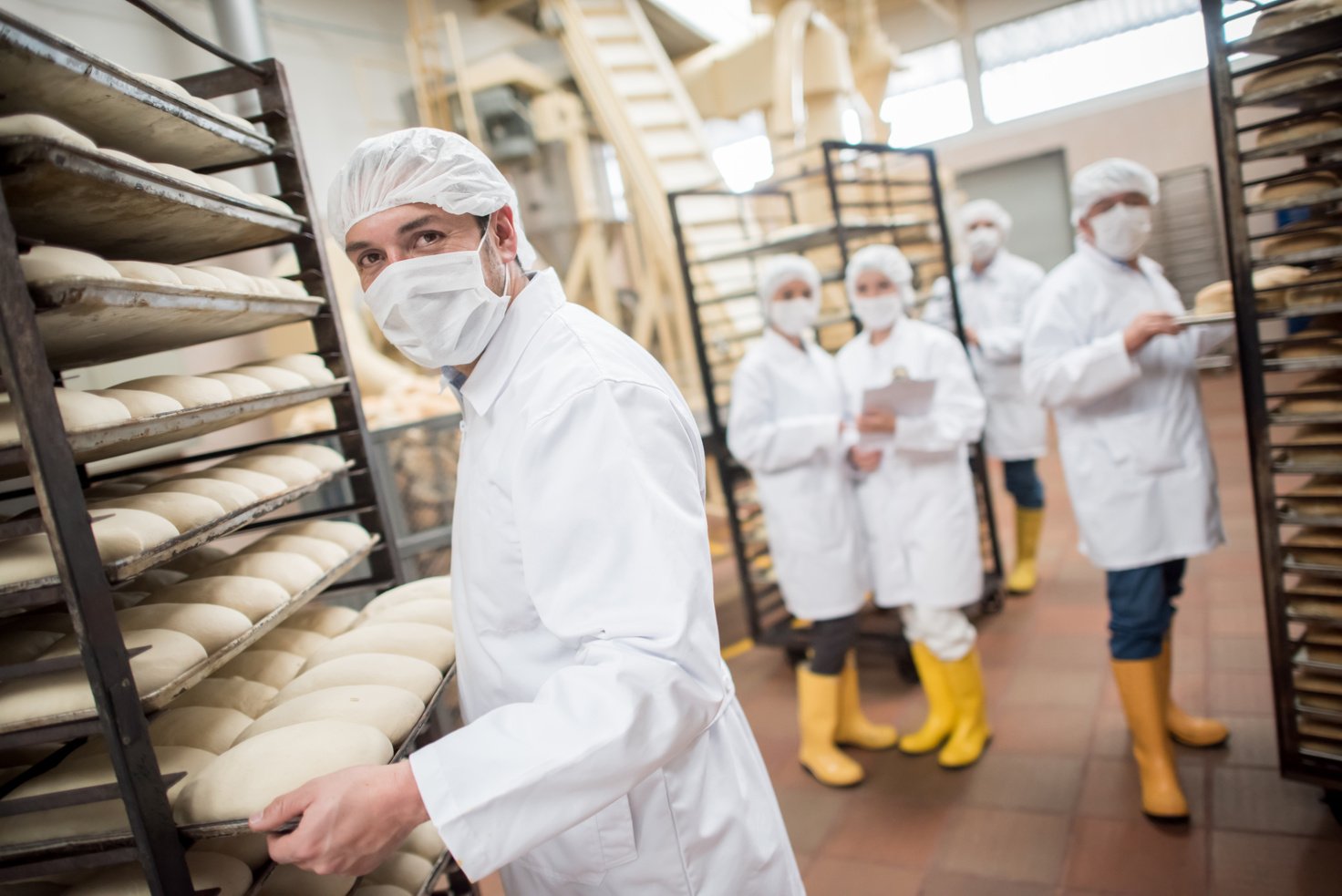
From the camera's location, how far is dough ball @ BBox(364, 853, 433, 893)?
137 centimetres

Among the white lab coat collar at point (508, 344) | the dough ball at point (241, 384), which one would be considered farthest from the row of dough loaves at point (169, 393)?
the white lab coat collar at point (508, 344)

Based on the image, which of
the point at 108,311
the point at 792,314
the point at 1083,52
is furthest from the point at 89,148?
the point at 1083,52

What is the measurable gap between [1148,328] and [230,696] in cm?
222

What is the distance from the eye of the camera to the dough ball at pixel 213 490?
1.19 metres

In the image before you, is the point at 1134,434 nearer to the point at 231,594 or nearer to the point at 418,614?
the point at 418,614

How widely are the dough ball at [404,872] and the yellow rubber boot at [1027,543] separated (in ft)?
10.8

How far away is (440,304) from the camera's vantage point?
110cm

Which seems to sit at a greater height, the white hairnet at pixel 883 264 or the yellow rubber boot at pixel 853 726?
the white hairnet at pixel 883 264

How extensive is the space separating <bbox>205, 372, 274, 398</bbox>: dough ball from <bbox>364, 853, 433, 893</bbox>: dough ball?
0.79 metres

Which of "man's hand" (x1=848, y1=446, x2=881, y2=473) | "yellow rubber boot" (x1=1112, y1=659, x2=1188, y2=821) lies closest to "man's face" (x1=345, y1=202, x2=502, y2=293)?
"man's hand" (x1=848, y1=446, x2=881, y2=473)

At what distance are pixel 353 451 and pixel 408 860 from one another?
0.78m

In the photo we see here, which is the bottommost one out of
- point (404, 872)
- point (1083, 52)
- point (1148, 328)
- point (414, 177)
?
point (404, 872)

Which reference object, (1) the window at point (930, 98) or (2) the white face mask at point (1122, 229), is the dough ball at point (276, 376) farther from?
(1) the window at point (930, 98)

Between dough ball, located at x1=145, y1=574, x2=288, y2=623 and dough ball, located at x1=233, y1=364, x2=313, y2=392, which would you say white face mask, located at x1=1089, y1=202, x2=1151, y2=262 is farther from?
dough ball, located at x1=145, y1=574, x2=288, y2=623
